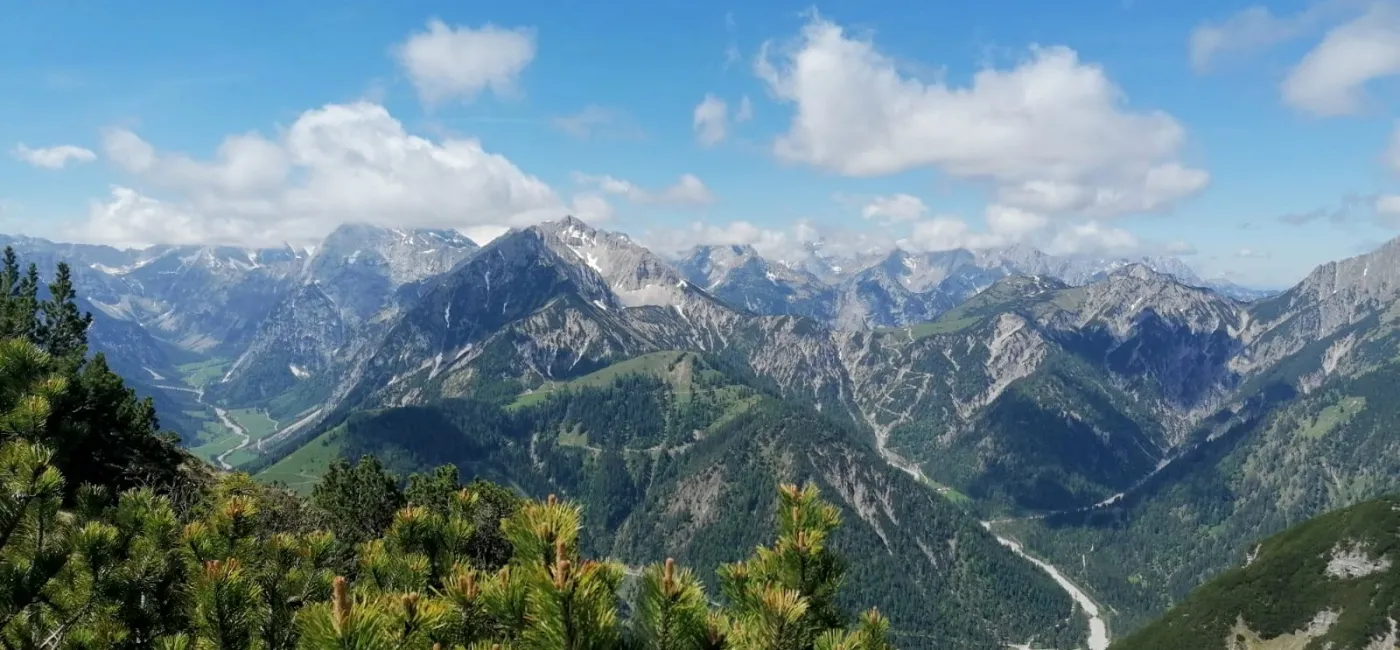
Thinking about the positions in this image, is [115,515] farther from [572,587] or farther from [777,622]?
[777,622]

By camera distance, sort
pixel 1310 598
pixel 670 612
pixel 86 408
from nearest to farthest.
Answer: pixel 670 612, pixel 86 408, pixel 1310 598

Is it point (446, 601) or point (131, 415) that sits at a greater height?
point (446, 601)

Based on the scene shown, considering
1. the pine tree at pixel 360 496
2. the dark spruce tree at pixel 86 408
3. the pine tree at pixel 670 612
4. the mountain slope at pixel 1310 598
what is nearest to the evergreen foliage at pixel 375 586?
the pine tree at pixel 670 612

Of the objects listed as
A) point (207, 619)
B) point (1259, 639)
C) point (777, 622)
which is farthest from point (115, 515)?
point (1259, 639)

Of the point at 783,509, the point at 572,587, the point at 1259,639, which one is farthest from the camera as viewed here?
the point at 1259,639

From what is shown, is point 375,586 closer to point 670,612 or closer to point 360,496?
point 670,612

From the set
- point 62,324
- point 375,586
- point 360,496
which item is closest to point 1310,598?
point 360,496

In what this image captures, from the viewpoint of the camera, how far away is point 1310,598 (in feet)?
538

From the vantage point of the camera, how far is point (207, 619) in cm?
787

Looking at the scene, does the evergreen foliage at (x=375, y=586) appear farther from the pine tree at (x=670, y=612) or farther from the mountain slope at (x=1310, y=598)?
the mountain slope at (x=1310, y=598)

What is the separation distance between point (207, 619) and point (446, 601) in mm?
3935

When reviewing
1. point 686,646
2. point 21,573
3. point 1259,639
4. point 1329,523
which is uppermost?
point 686,646

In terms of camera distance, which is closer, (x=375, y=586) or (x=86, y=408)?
(x=375, y=586)

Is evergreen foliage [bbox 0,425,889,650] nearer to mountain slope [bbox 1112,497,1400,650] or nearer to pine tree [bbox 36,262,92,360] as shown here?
pine tree [bbox 36,262,92,360]
